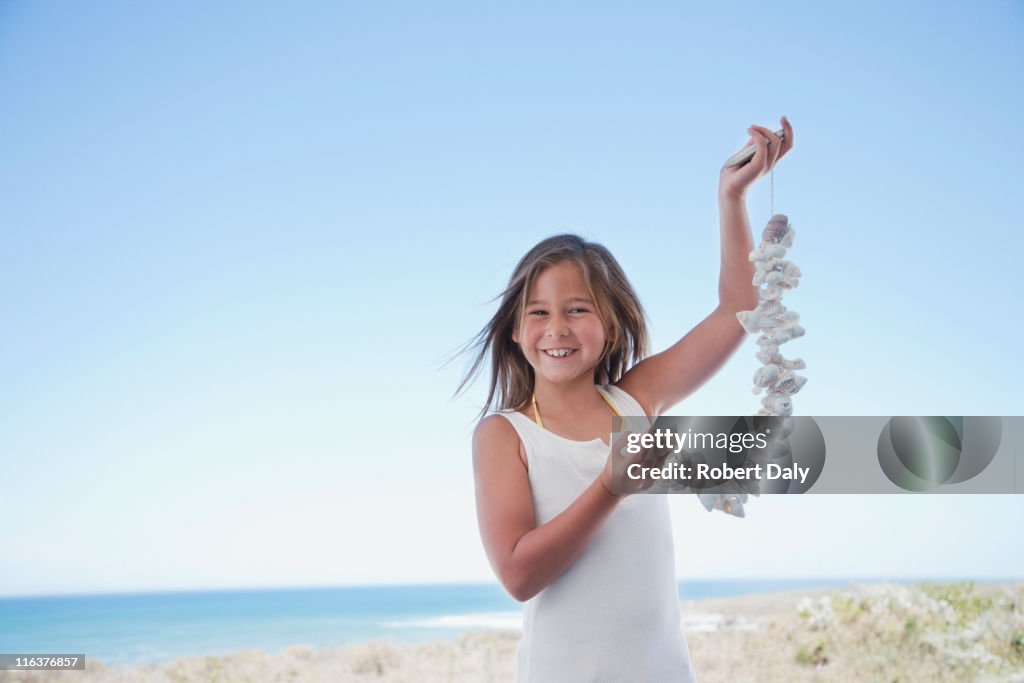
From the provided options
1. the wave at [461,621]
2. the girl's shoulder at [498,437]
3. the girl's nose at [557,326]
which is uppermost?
the girl's nose at [557,326]

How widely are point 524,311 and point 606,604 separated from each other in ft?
1.38

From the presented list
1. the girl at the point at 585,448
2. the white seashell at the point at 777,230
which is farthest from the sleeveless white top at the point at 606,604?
the white seashell at the point at 777,230

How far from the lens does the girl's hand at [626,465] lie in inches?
34.3

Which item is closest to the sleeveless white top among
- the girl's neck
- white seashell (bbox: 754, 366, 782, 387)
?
the girl's neck

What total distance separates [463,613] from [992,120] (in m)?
7.63

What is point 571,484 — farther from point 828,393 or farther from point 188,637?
point 188,637

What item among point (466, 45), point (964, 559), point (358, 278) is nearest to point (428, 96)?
point (466, 45)

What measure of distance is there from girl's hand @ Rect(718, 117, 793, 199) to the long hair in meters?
0.20

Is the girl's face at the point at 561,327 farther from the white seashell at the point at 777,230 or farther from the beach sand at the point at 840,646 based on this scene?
the beach sand at the point at 840,646

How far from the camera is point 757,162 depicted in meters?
1.23

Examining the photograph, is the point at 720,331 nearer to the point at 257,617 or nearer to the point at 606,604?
the point at 606,604

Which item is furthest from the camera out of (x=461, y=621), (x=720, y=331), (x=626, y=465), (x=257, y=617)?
(x=257, y=617)

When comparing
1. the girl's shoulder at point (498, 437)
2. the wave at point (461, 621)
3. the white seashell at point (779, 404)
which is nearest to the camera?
the white seashell at point (779, 404)

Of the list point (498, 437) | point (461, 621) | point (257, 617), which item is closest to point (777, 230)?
point (498, 437)
